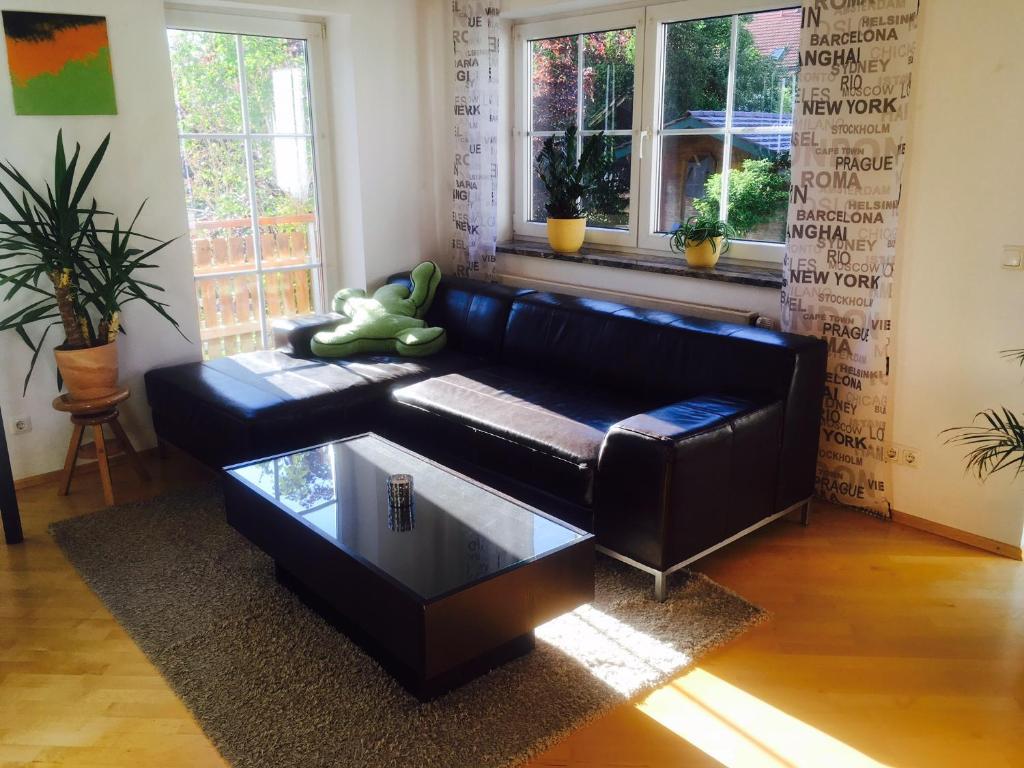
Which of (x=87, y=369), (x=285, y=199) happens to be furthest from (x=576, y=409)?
(x=285, y=199)

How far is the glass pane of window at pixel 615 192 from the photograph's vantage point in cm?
423

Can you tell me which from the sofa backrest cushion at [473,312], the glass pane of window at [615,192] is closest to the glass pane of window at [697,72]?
the glass pane of window at [615,192]

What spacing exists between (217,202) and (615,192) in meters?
2.00

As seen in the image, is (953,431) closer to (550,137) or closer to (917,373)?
(917,373)

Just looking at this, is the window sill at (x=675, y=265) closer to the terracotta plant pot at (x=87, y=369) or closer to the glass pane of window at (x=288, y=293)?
the glass pane of window at (x=288, y=293)

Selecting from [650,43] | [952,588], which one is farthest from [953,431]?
[650,43]

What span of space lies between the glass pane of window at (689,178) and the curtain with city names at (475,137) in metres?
0.95

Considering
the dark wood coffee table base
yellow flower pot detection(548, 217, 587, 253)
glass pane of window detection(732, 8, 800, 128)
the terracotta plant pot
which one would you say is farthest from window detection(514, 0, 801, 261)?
the terracotta plant pot

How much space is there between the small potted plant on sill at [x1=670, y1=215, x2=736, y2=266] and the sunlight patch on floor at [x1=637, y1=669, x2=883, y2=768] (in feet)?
6.58

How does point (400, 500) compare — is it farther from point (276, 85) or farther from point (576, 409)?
point (276, 85)

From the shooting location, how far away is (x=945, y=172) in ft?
9.77

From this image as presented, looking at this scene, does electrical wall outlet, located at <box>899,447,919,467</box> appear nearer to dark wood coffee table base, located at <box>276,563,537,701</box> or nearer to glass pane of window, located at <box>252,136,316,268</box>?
dark wood coffee table base, located at <box>276,563,537,701</box>

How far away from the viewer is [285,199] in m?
4.54

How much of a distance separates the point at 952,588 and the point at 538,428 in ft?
4.87
